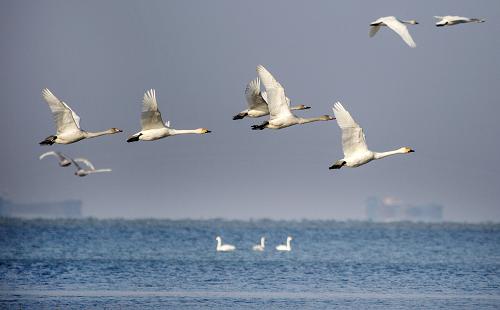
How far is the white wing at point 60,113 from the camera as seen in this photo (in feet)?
127

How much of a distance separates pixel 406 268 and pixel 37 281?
61.8ft

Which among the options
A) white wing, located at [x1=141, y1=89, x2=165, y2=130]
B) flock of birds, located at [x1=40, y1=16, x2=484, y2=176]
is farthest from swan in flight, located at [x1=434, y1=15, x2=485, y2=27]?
white wing, located at [x1=141, y1=89, x2=165, y2=130]

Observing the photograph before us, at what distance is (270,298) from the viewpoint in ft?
144

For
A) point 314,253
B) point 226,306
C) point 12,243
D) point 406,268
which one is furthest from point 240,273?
point 12,243

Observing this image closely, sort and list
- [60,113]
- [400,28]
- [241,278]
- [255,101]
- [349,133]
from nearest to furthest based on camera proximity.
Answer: [400,28], [349,133], [60,113], [255,101], [241,278]

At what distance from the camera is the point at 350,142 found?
1401 inches

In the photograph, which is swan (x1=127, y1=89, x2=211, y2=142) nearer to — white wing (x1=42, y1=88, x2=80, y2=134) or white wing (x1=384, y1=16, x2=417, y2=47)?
white wing (x1=42, y1=88, x2=80, y2=134)

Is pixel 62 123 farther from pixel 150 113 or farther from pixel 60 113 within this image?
pixel 150 113

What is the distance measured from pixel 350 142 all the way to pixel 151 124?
5863 millimetres

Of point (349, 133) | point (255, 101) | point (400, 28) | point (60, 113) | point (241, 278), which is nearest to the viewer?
point (400, 28)

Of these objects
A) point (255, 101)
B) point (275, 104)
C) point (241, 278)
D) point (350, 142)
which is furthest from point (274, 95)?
point (241, 278)

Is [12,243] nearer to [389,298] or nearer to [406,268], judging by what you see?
[406,268]

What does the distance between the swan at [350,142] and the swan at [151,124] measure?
444 cm

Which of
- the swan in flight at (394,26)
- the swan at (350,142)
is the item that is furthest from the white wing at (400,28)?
the swan at (350,142)
